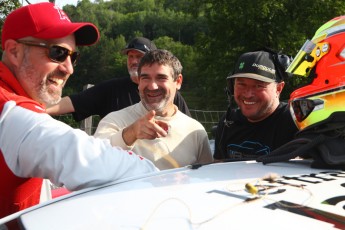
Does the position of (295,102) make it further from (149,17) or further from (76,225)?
(149,17)

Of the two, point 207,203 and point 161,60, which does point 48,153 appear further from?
point 161,60

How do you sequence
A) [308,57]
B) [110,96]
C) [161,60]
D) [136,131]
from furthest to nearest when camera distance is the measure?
[110,96] → [161,60] → [308,57] → [136,131]

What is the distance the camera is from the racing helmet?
2352mm

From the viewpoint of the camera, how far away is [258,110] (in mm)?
3252

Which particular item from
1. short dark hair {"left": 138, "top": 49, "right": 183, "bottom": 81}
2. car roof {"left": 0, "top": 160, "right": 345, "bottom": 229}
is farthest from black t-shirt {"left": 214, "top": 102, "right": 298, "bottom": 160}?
car roof {"left": 0, "top": 160, "right": 345, "bottom": 229}

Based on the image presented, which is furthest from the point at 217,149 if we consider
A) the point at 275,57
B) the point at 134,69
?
the point at 134,69

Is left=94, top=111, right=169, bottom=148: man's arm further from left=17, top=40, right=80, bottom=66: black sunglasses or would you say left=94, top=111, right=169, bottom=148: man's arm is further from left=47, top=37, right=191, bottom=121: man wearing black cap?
left=47, top=37, right=191, bottom=121: man wearing black cap

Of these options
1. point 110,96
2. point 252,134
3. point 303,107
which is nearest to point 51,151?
point 303,107

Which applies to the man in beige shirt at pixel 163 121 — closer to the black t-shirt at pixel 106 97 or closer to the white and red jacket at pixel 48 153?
the white and red jacket at pixel 48 153

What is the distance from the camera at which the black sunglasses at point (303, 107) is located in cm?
240

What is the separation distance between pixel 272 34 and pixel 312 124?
23.4 meters

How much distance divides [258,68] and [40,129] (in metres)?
1.93

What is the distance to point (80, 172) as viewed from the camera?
171cm

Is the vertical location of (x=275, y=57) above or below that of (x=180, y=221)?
above
